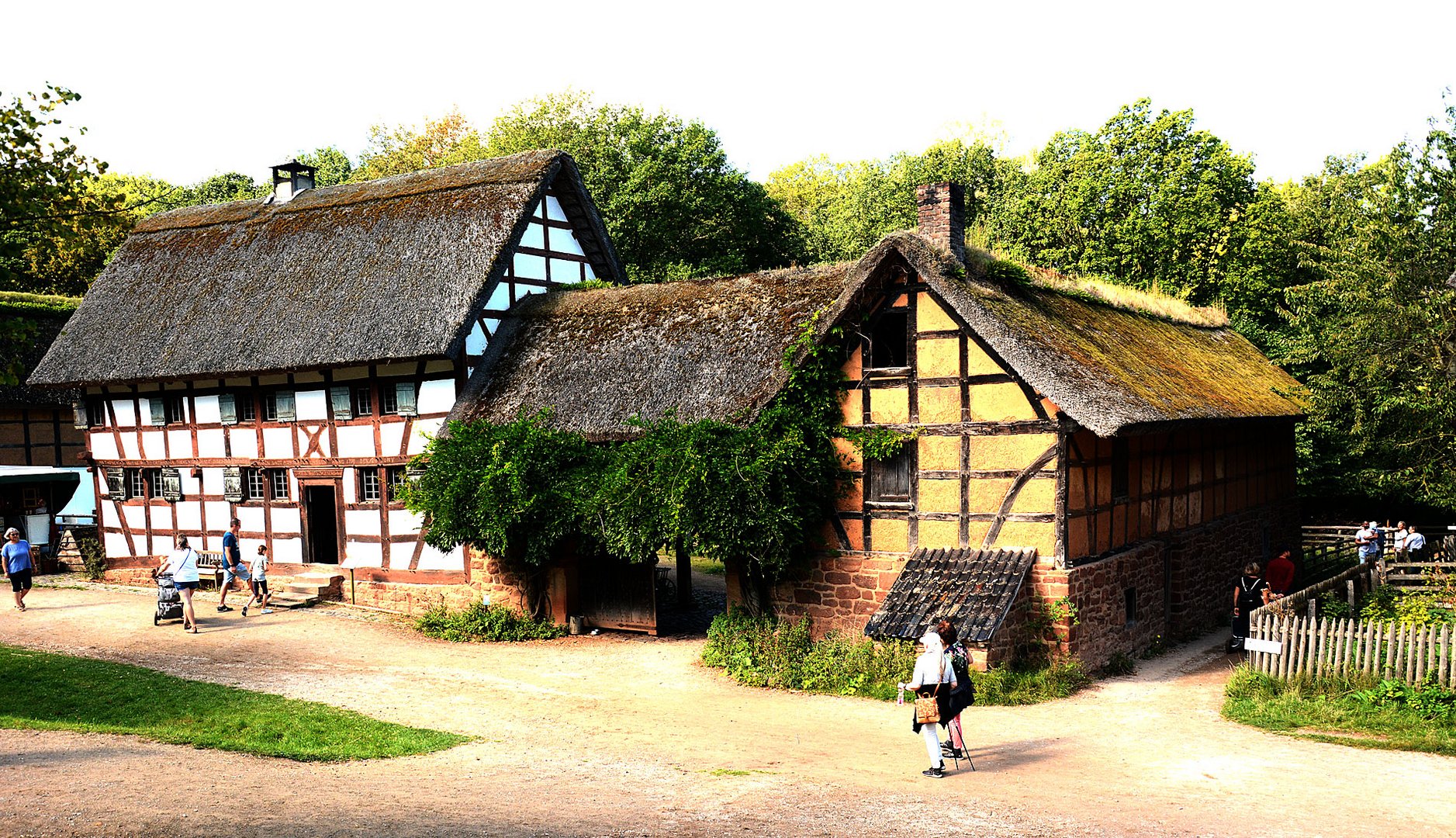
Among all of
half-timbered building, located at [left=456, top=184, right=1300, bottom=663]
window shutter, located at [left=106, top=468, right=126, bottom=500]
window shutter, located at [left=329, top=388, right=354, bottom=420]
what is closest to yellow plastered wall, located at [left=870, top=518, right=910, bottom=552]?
half-timbered building, located at [left=456, top=184, right=1300, bottom=663]

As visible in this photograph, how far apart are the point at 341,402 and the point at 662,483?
346 inches

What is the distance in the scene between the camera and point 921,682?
11562mm

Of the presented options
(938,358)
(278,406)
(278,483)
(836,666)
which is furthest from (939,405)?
(278,483)

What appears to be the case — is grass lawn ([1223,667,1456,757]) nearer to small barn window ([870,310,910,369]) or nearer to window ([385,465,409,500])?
small barn window ([870,310,910,369])

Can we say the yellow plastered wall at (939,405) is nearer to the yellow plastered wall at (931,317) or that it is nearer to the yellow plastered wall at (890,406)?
the yellow plastered wall at (890,406)

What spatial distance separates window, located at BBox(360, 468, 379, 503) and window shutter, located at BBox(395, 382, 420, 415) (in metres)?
1.49

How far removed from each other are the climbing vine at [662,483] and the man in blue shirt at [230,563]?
4.93 meters

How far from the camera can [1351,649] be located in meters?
14.5

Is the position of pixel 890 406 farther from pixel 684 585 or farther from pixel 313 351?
pixel 313 351

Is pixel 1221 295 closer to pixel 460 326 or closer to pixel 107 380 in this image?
pixel 460 326

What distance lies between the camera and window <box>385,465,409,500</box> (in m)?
22.6

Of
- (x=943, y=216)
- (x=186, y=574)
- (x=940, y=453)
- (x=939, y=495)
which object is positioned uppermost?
(x=943, y=216)

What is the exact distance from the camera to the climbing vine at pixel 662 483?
55.8 ft

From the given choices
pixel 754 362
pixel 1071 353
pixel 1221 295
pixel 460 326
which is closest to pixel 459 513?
pixel 460 326
